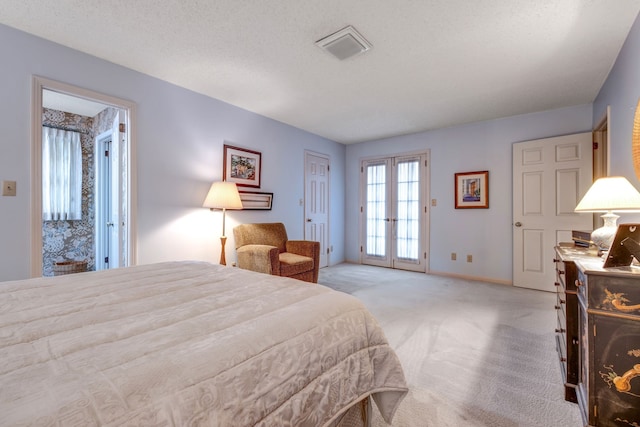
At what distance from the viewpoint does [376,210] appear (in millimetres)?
5617

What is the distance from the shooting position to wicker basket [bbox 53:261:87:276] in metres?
3.63

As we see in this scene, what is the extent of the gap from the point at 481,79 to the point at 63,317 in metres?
3.70

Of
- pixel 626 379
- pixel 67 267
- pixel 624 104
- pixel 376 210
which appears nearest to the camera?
pixel 626 379

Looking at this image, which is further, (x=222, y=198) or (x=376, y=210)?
(x=376, y=210)

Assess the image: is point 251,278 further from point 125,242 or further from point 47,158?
point 47,158

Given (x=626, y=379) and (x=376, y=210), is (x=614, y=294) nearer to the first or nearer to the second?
(x=626, y=379)

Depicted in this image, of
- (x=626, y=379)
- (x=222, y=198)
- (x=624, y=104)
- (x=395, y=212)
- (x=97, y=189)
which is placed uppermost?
(x=624, y=104)

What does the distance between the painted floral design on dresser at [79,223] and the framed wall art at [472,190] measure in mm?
5075

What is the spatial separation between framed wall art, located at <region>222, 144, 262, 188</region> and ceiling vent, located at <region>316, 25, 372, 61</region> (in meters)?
1.90

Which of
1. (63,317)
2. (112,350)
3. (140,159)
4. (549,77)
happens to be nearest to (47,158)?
(140,159)

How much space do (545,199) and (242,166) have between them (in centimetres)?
408

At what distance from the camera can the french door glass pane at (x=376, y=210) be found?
553cm

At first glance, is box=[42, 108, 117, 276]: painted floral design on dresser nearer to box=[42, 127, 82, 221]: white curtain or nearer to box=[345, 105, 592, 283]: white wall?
box=[42, 127, 82, 221]: white curtain

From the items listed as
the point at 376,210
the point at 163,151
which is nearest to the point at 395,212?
the point at 376,210
